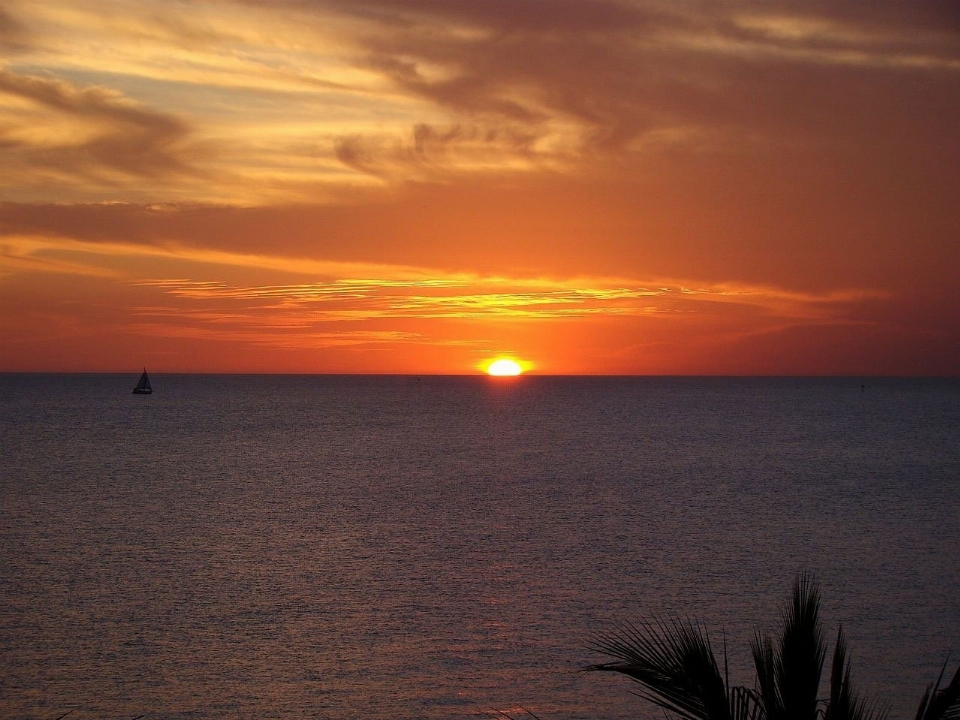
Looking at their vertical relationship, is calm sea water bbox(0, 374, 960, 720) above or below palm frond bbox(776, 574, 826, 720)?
below

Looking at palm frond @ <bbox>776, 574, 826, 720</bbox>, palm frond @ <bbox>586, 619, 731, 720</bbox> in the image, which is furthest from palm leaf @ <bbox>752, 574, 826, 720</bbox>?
palm frond @ <bbox>586, 619, 731, 720</bbox>

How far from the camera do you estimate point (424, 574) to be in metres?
39.6

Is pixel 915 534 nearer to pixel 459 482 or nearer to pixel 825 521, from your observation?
pixel 825 521

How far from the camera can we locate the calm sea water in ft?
84.4

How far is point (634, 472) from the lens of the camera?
85750 mm

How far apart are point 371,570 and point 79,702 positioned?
55.6ft

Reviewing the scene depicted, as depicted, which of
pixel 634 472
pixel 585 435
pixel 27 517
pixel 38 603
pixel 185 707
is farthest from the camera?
pixel 585 435

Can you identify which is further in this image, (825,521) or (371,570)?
(825,521)

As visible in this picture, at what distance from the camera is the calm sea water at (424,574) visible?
1013 inches

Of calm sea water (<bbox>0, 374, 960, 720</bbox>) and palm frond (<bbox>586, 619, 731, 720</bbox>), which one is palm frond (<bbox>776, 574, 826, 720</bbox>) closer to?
palm frond (<bbox>586, 619, 731, 720</bbox>)

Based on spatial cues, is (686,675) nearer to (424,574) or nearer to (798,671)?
(798,671)

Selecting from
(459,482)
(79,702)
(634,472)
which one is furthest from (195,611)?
(634,472)

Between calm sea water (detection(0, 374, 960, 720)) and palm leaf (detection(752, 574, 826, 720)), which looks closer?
palm leaf (detection(752, 574, 826, 720))

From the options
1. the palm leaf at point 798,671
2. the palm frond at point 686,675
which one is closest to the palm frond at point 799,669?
the palm leaf at point 798,671
